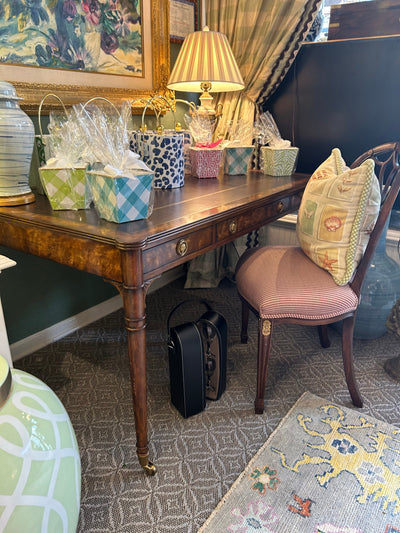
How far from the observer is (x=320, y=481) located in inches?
54.4

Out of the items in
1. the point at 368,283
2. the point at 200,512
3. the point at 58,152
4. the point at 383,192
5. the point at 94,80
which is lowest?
the point at 200,512

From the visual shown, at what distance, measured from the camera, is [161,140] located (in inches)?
68.7

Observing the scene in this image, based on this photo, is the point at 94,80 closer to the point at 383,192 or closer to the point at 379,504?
the point at 383,192

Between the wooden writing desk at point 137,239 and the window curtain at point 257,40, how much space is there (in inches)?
46.2

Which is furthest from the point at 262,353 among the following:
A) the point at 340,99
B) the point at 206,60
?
the point at 340,99

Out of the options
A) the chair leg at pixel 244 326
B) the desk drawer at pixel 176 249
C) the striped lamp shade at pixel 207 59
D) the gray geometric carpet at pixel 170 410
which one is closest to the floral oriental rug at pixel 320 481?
the gray geometric carpet at pixel 170 410

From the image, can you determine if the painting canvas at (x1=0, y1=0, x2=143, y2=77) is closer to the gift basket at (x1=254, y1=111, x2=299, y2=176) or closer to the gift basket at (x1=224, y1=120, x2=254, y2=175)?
the gift basket at (x1=224, y1=120, x2=254, y2=175)

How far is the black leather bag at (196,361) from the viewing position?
1.57m

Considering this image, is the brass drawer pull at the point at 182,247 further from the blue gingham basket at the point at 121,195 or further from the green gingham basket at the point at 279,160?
the green gingham basket at the point at 279,160

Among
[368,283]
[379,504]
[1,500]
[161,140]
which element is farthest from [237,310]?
[1,500]

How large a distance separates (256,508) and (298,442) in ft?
1.15

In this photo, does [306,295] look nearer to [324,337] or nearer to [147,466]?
[324,337]

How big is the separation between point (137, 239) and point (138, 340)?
0.33 metres

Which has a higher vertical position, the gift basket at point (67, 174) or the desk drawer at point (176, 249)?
the gift basket at point (67, 174)
